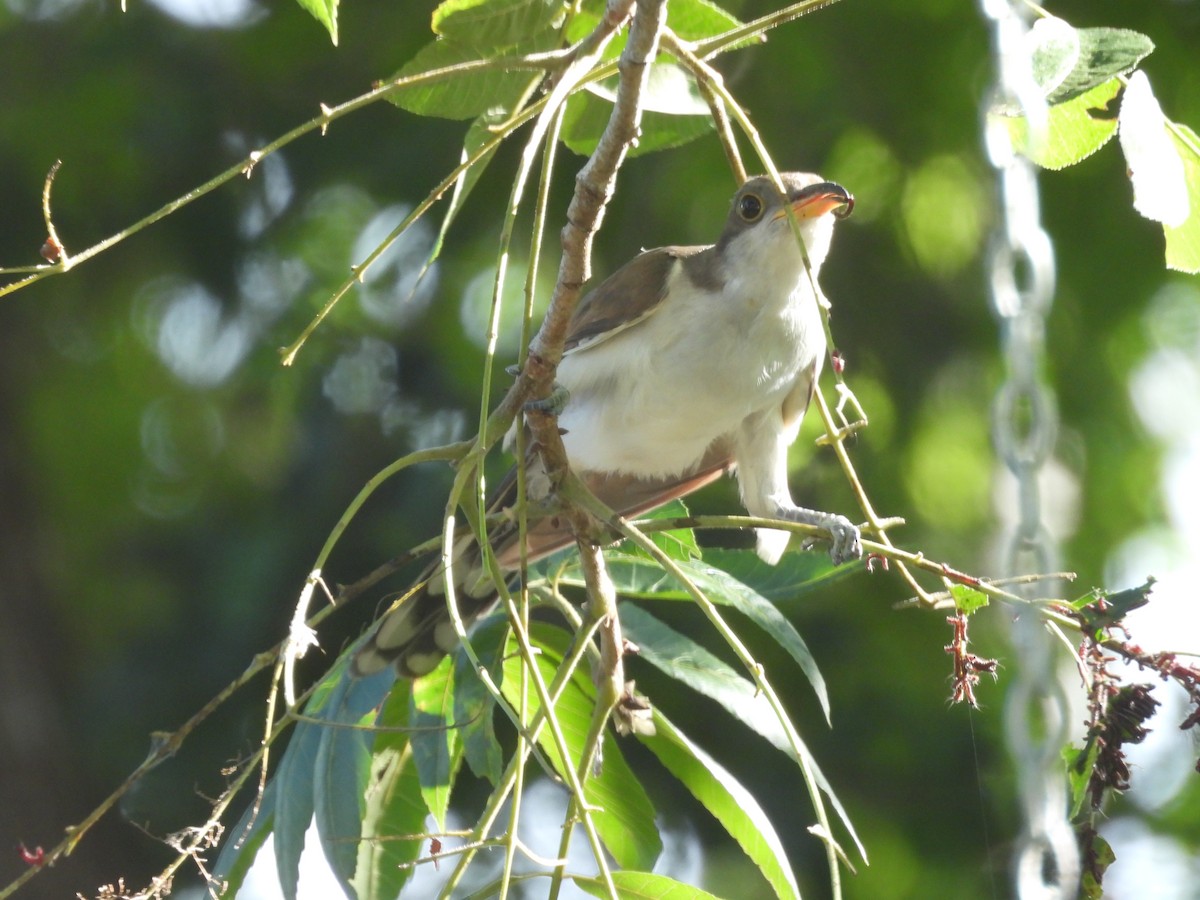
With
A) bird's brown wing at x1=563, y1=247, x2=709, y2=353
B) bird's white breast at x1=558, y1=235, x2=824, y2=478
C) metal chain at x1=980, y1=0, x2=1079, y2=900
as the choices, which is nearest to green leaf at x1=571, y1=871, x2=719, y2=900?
metal chain at x1=980, y1=0, x2=1079, y2=900

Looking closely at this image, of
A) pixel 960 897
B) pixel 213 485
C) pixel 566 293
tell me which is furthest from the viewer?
pixel 213 485

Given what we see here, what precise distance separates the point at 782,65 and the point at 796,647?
9.93ft

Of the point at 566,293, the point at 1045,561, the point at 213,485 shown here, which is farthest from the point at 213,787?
the point at 1045,561

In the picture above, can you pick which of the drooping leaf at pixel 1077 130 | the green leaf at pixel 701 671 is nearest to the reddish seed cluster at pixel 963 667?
the green leaf at pixel 701 671

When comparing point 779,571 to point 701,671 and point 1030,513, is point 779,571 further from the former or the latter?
point 1030,513

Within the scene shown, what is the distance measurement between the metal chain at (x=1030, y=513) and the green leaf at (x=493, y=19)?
0.90m

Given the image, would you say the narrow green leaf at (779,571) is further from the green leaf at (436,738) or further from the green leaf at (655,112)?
the green leaf at (655,112)

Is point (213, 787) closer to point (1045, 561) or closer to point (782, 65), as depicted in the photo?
point (782, 65)

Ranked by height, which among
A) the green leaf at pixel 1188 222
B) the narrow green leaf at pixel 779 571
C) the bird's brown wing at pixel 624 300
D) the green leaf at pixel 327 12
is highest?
the green leaf at pixel 327 12

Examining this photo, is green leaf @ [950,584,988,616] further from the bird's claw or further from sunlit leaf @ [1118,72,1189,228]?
sunlit leaf @ [1118,72,1189,228]

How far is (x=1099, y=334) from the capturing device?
454 cm

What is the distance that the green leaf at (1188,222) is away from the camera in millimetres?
1745

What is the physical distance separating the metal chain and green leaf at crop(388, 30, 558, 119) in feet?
3.11

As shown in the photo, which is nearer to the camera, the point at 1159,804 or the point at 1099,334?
the point at 1099,334
